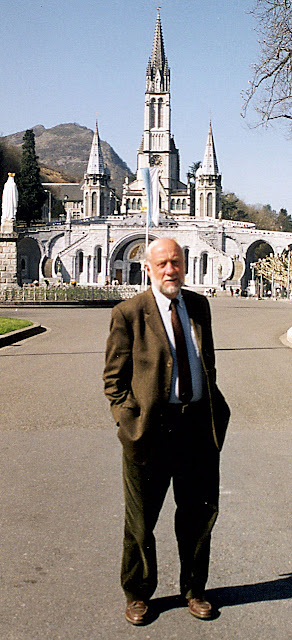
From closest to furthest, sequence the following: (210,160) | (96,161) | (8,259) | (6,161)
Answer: (8,259) < (210,160) < (96,161) < (6,161)

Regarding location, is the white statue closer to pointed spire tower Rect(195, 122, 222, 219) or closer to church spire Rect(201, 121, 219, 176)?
pointed spire tower Rect(195, 122, 222, 219)

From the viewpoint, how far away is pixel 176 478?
3486 millimetres

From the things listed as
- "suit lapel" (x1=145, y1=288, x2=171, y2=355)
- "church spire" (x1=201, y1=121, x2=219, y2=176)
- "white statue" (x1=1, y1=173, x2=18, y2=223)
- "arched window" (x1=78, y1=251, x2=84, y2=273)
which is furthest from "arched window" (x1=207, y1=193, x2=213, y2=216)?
"suit lapel" (x1=145, y1=288, x2=171, y2=355)

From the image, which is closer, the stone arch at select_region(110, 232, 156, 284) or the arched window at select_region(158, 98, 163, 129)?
the stone arch at select_region(110, 232, 156, 284)

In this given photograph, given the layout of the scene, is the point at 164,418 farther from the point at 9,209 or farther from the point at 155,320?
the point at 9,209

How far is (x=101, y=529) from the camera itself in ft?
14.6

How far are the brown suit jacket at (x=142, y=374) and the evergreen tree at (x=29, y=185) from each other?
9520cm

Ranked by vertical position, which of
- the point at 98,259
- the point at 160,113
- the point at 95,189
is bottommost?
the point at 98,259

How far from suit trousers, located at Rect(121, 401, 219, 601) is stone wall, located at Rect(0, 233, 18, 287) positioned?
33794 millimetres

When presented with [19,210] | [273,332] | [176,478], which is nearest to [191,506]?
[176,478]

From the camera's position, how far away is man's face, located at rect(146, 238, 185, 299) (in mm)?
3402

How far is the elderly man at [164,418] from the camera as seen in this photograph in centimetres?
333

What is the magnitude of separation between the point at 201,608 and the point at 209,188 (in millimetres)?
109545

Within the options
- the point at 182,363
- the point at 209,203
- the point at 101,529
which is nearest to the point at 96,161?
the point at 209,203
